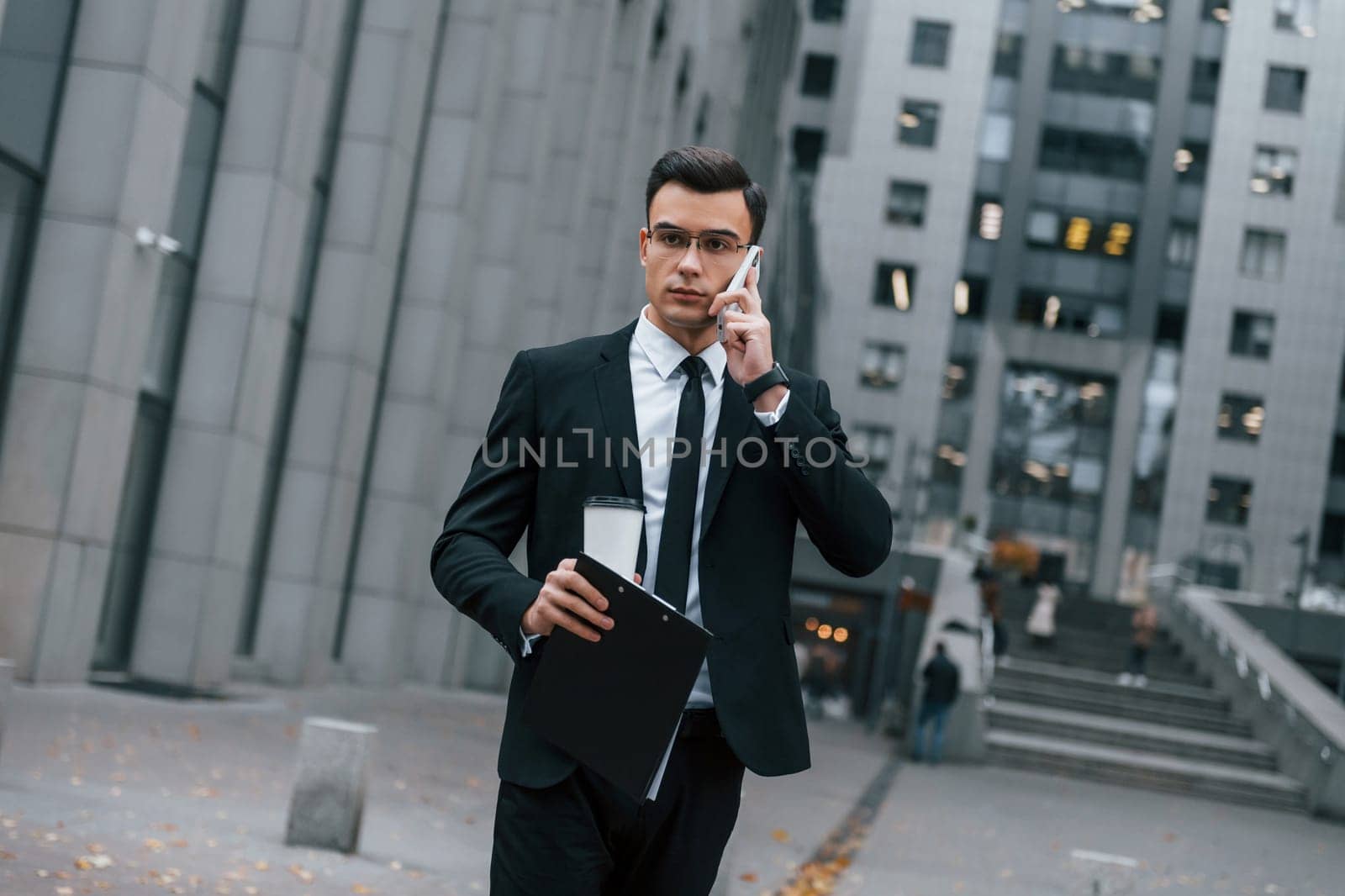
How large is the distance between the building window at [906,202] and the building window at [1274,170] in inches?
523

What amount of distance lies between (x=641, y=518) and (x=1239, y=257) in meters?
67.2

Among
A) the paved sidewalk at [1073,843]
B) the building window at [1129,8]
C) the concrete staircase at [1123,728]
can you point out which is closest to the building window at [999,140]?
the building window at [1129,8]

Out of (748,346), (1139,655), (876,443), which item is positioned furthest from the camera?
(876,443)

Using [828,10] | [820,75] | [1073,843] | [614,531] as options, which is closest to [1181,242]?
[820,75]

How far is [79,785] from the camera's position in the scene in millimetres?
9062

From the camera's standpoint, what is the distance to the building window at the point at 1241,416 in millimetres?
64250

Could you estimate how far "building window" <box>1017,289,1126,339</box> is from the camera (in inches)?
2648

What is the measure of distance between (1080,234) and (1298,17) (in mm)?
12160

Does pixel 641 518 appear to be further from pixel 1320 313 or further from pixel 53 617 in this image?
pixel 1320 313

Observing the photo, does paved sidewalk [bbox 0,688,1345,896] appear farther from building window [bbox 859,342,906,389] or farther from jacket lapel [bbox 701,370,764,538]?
building window [bbox 859,342,906,389]

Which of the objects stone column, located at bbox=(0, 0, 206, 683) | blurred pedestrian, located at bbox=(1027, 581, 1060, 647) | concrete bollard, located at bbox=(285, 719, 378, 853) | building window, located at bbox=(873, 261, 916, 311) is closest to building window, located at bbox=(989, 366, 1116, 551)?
building window, located at bbox=(873, 261, 916, 311)

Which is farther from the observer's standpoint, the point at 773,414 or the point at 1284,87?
the point at 1284,87

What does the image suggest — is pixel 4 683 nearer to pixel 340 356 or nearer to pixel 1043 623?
pixel 340 356

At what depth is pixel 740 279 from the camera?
2.82 m
